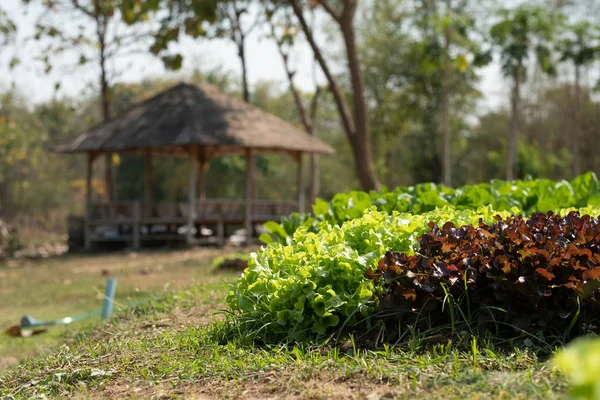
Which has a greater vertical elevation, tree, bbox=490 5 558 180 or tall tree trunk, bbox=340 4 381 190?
tree, bbox=490 5 558 180

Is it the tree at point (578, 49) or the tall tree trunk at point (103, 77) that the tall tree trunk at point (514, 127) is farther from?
the tall tree trunk at point (103, 77)

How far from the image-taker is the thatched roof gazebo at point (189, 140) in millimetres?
20156

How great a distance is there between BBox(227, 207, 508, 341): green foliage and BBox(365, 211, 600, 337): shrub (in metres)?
0.18

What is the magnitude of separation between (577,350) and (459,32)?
103 feet

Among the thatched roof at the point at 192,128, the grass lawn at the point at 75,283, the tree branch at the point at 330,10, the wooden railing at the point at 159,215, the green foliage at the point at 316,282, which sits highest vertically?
the tree branch at the point at 330,10

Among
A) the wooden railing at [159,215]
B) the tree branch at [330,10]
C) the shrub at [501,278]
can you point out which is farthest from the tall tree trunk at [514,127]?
the shrub at [501,278]

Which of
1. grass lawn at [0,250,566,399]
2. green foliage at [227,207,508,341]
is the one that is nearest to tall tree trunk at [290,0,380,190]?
grass lawn at [0,250,566,399]

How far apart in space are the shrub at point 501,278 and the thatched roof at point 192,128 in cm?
1574

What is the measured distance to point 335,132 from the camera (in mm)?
47500

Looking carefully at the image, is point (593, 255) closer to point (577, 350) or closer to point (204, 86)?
point (577, 350)

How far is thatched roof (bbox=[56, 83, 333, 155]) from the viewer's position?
19938mm

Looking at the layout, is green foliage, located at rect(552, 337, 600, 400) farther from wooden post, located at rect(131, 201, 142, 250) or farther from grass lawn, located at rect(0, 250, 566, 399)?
wooden post, located at rect(131, 201, 142, 250)

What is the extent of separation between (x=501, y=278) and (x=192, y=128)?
16.9 metres

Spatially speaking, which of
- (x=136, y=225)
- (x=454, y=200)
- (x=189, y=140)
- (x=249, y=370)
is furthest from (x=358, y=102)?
(x=249, y=370)
